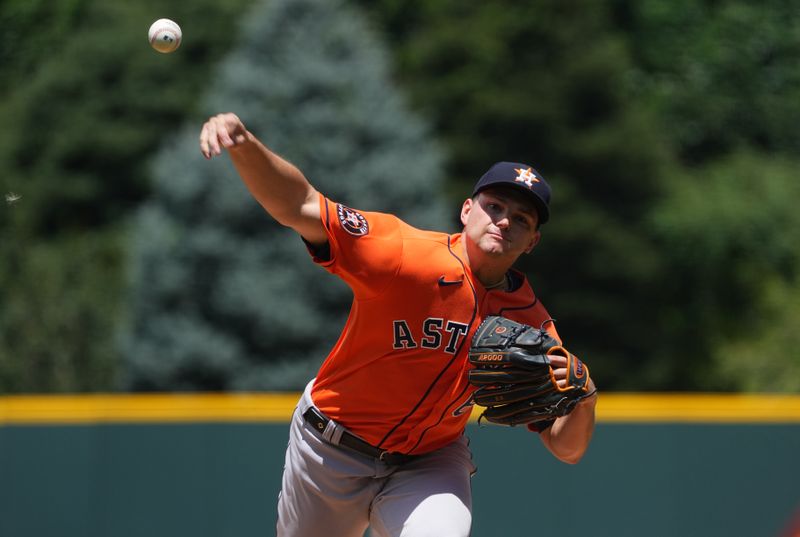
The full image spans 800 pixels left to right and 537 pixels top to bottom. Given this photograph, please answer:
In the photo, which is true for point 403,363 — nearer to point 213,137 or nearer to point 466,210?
point 466,210

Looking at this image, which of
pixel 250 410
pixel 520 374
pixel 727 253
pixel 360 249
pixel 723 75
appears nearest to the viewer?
pixel 360 249

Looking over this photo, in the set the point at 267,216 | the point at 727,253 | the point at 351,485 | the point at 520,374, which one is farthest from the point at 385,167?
the point at 520,374

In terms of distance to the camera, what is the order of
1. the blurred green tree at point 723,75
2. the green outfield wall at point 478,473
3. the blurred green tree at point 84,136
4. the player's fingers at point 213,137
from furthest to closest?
the blurred green tree at point 723,75
the blurred green tree at point 84,136
the green outfield wall at point 478,473
the player's fingers at point 213,137

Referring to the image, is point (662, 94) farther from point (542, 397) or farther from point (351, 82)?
point (542, 397)

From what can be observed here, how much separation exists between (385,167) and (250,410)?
7.70 metres

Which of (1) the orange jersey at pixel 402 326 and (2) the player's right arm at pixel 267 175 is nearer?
(2) the player's right arm at pixel 267 175

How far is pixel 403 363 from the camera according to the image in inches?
146

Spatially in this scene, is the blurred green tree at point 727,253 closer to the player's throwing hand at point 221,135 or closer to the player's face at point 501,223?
the player's face at point 501,223

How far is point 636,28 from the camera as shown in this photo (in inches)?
927

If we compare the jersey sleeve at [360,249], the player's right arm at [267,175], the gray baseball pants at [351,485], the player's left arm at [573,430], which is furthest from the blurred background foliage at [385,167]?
the player's right arm at [267,175]

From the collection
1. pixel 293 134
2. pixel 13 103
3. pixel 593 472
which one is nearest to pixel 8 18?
pixel 13 103

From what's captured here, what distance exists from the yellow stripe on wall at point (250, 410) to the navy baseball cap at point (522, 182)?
3.04 metres

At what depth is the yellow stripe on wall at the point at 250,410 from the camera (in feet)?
21.3

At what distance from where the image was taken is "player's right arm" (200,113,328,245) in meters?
3.23
